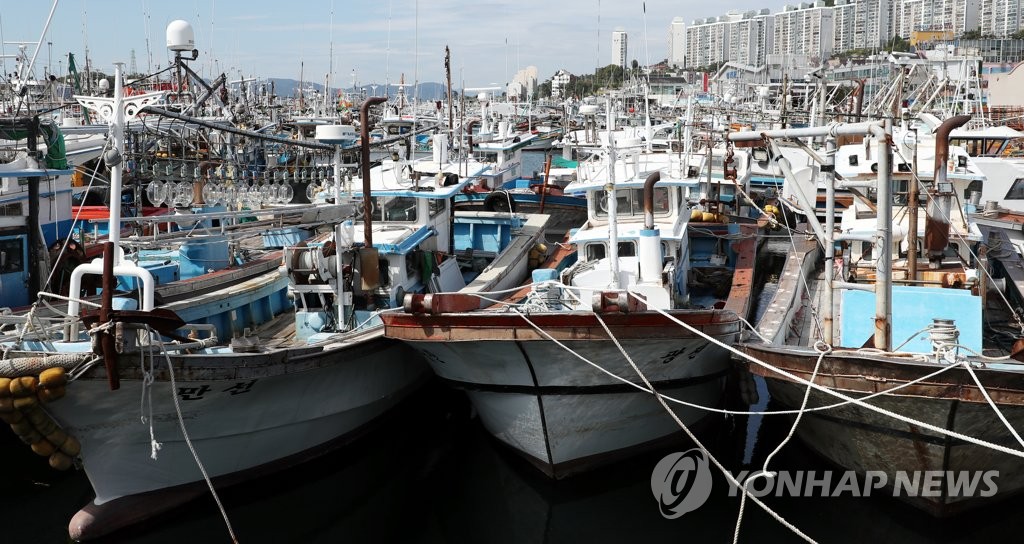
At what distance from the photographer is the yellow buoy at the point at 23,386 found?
10234 millimetres

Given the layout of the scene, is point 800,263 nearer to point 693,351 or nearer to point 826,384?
point 693,351

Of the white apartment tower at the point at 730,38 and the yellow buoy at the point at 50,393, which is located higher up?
the white apartment tower at the point at 730,38

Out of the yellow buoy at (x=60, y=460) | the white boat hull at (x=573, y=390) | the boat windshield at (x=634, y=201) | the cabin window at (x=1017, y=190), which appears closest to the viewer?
the yellow buoy at (x=60, y=460)

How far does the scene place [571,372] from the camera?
39.9ft

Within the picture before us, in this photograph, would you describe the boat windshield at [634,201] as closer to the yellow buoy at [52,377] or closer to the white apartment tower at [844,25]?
the yellow buoy at [52,377]

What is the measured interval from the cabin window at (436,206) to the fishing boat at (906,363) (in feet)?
20.1

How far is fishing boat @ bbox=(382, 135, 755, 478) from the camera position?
37.6 feet

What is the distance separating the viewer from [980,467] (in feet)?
36.7

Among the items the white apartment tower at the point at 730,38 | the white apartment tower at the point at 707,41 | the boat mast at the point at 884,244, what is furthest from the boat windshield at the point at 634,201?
the white apartment tower at the point at 707,41

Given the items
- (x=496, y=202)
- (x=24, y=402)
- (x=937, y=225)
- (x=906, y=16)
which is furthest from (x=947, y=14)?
(x=24, y=402)

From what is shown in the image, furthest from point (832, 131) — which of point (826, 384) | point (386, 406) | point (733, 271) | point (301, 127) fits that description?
point (301, 127)

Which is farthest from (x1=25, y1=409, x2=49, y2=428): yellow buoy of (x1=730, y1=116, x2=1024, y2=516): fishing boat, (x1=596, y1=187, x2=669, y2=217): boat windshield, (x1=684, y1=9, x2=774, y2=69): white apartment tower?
(x1=684, y1=9, x2=774, y2=69): white apartment tower

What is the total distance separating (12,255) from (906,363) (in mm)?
12913

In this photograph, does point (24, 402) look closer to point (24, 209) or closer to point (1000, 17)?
point (24, 209)
